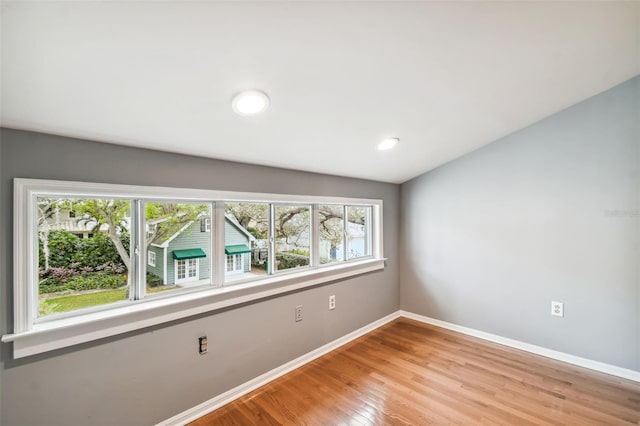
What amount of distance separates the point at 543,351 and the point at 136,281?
3493 mm

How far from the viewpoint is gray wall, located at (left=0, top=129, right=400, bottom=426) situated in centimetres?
136

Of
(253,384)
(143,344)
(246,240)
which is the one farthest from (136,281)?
(253,384)

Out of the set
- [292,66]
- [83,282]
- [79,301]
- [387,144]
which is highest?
[292,66]

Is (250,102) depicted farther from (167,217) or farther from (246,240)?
(246,240)

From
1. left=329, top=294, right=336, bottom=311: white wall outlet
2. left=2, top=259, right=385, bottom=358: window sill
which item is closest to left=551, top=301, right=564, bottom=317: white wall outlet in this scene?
left=329, top=294, right=336, bottom=311: white wall outlet

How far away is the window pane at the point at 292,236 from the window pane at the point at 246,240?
13cm

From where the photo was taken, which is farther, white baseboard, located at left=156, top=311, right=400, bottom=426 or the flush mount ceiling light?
white baseboard, located at left=156, top=311, right=400, bottom=426

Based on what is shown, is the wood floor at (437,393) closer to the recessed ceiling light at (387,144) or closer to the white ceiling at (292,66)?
the white ceiling at (292,66)

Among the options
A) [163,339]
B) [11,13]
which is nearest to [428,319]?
[163,339]

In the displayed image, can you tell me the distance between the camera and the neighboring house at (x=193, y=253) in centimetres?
191

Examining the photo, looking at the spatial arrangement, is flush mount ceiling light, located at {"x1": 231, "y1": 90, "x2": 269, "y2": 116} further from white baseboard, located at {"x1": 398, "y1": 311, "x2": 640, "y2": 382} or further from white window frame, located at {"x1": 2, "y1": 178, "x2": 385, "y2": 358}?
white baseboard, located at {"x1": 398, "y1": 311, "x2": 640, "y2": 382}

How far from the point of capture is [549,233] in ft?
8.80

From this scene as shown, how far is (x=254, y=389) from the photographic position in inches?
86.0

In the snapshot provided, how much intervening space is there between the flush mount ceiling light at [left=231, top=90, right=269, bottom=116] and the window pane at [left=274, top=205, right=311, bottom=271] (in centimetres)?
113
